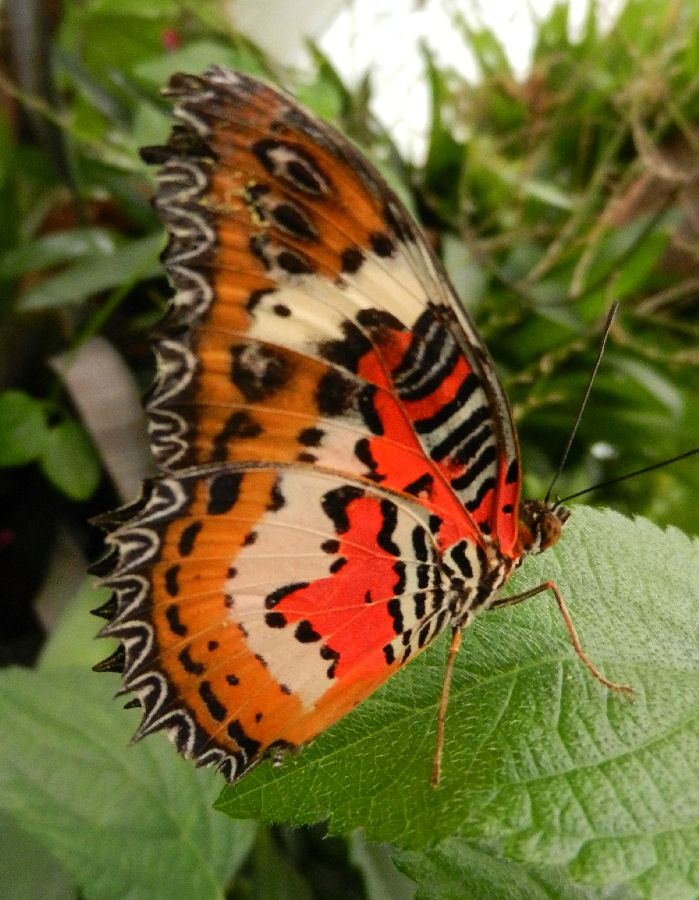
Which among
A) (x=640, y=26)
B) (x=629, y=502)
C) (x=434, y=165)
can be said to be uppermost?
Answer: (x=640, y=26)

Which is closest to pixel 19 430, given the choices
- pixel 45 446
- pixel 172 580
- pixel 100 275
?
pixel 45 446

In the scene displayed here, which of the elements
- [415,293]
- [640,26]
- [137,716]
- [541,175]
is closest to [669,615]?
[415,293]

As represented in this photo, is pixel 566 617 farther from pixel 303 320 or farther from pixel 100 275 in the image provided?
pixel 100 275

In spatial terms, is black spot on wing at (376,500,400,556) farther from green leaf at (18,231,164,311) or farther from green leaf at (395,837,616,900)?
green leaf at (18,231,164,311)

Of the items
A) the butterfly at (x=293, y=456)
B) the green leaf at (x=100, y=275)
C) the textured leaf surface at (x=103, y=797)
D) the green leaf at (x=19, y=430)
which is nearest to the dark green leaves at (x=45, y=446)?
the green leaf at (x=19, y=430)

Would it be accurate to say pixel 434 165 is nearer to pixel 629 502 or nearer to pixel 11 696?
pixel 629 502

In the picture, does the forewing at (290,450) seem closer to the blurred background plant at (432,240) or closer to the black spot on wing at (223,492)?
the black spot on wing at (223,492)
